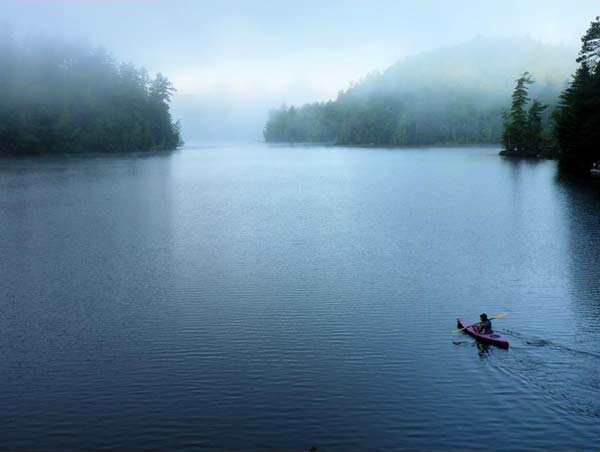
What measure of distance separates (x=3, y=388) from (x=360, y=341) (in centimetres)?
1370

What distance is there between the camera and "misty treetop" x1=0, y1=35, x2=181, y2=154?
148875 mm

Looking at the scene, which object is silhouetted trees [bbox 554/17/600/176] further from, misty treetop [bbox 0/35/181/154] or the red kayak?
misty treetop [bbox 0/35/181/154]

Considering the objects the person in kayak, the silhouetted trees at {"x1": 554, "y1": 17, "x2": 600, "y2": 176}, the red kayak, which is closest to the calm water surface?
the red kayak

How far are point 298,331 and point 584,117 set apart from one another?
254 ft

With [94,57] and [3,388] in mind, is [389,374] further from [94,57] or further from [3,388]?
[94,57]

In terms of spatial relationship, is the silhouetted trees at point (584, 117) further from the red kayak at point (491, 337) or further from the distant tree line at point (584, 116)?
the red kayak at point (491, 337)

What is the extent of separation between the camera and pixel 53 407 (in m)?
18.5

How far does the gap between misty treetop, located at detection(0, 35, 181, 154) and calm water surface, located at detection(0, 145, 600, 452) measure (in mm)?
107825

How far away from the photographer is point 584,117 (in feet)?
280

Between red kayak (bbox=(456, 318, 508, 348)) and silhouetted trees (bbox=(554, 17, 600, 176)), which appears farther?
silhouetted trees (bbox=(554, 17, 600, 176))

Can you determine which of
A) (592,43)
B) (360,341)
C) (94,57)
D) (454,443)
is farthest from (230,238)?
(94,57)

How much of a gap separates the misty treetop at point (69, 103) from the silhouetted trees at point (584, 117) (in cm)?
12692

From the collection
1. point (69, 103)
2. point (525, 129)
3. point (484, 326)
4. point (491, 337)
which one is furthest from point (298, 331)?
point (69, 103)

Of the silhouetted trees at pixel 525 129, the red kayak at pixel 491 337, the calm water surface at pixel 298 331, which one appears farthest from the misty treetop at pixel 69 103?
the red kayak at pixel 491 337
